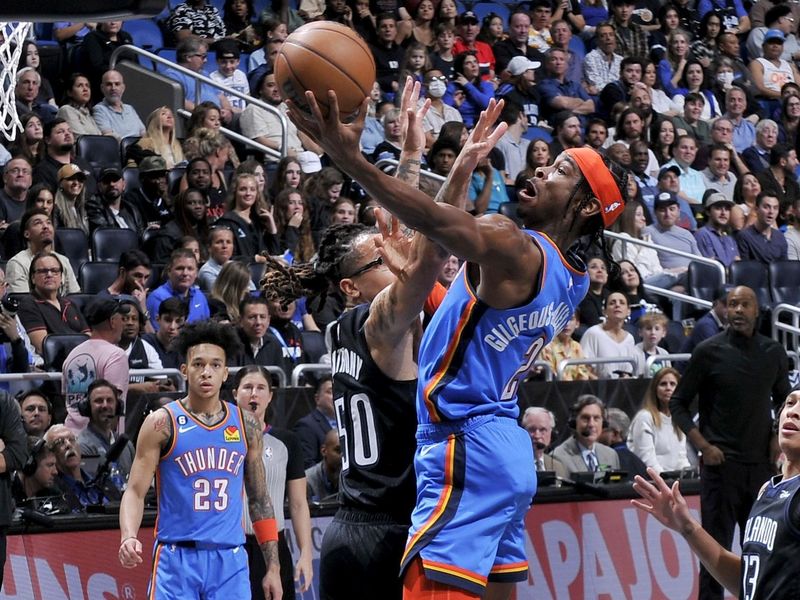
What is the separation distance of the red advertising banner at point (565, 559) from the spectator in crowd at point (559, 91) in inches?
298

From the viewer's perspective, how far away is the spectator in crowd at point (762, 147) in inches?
653

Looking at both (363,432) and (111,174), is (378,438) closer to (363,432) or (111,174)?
(363,432)

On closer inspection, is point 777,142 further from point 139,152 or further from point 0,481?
point 0,481

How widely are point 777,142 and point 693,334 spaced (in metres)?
6.04

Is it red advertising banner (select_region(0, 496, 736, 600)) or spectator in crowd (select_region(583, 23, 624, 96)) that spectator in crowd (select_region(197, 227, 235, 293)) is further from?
spectator in crowd (select_region(583, 23, 624, 96))

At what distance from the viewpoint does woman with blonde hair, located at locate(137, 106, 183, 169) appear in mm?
12406

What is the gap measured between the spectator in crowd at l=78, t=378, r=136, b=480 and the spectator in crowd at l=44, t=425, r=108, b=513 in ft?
1.15

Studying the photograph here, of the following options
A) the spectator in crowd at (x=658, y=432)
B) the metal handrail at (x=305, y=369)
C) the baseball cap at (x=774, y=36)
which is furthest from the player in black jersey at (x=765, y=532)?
the baseball cap at (x=774, y=36)

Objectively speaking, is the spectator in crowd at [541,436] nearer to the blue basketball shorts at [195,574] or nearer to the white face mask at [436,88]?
the blue basketball shorts at [195,574]

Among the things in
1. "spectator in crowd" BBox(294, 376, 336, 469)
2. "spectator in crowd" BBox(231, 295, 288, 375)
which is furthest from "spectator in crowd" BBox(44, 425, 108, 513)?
"spectator in crowd" BBox(231, 295, 288, 375)

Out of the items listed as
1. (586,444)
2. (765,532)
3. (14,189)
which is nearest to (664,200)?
(586,444)

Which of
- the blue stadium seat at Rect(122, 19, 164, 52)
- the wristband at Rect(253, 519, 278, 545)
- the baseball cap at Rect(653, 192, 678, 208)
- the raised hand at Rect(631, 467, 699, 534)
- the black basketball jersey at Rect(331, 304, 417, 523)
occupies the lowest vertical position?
the wristband at Rect(253, 519, 278, 545)

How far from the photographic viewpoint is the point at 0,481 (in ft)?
23.2

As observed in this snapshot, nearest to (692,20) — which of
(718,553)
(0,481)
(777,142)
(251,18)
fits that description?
→ (777,142)
